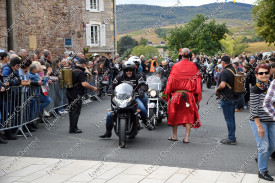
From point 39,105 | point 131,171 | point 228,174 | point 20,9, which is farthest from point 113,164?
point 20,9

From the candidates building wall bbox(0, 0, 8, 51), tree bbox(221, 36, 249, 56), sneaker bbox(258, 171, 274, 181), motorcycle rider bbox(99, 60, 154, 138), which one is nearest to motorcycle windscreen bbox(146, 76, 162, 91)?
motorcycle rider bbox(99, 60, 154, 138)

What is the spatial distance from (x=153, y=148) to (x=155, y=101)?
2532 millimetres

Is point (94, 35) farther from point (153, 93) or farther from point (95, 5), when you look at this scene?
point (153, 93)

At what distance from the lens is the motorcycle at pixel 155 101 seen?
1048cm

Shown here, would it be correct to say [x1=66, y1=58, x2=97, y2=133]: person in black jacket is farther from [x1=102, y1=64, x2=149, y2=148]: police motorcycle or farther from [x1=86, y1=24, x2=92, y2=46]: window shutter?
[x1=86, y1=24, x2=92, y2=46]: window shutter

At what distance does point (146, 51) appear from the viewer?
4892 inches

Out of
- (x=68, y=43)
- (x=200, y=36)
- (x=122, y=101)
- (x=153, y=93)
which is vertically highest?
(x=200, y=36)

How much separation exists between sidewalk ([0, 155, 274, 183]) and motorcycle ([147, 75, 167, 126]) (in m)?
3.49

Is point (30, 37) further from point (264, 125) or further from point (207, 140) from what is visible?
point (264, 125)

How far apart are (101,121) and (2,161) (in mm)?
4973

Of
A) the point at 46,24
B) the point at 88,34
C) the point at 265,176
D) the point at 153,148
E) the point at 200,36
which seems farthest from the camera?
the point at 200,36

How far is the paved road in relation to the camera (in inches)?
286

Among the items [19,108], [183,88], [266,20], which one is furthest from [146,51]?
[183,88]

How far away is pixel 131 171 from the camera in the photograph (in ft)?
21.6
